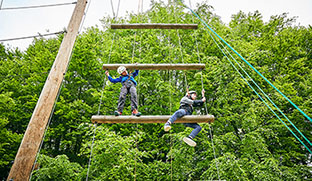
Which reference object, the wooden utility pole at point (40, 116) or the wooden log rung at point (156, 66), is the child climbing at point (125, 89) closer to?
the wooden log rung at point (156, 66)

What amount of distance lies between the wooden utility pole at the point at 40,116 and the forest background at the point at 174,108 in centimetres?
404

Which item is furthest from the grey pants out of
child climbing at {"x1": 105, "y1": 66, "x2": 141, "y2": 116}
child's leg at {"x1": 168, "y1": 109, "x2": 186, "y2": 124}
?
child's leg at {"x1": 168, "y1": 109, "x2": 186, "y2": 124}

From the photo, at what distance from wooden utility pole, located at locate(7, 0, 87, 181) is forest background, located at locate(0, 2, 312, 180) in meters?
4.04

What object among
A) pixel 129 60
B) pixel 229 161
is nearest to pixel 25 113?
pixel 129 60

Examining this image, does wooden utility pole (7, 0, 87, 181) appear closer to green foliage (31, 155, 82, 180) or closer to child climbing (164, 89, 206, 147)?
child climbing (164, 89, 206, 147)

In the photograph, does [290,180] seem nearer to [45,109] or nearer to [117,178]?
[117,178]

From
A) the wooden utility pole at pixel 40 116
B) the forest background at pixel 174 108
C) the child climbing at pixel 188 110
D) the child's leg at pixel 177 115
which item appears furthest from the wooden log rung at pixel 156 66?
the forest background at pixel 174 108

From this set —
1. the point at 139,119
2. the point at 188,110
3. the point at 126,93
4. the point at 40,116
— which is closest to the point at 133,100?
the point at 126,93

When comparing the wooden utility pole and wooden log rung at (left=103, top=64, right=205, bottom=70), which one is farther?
wooden log rung at (left=103, top=64, right=205, bottom=70)

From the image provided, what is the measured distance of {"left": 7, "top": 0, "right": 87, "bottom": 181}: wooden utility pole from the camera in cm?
315

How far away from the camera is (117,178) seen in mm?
8195

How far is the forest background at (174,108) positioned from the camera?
890cm

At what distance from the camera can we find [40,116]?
3477 millimetres

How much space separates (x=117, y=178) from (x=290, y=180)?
6106mm
